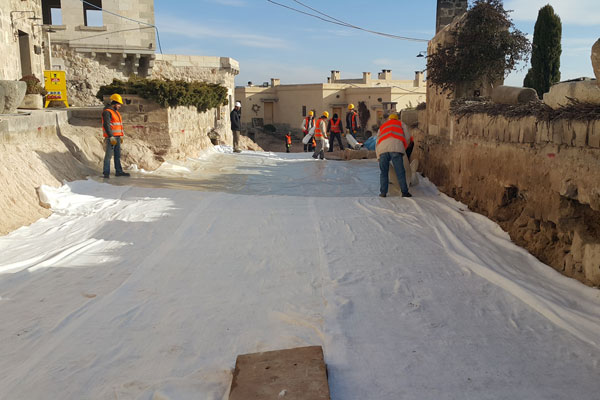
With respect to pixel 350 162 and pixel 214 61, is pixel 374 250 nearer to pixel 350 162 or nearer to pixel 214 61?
pixel 350 162

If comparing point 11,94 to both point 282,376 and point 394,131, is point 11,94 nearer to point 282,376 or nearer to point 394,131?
point 394,131

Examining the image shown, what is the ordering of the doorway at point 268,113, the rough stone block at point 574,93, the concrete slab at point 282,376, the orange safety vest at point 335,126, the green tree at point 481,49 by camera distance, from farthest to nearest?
1. the doorway at point 268,113
2. the orange safety vest at point 335,126
3. the green tree at point 481,49
4. the rough stone block at point 574,93
5. the concrete slab at point 282,376

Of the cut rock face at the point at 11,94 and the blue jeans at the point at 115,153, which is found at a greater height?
the cut rock face at the point at 11,94

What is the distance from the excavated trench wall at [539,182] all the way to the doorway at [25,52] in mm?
13633

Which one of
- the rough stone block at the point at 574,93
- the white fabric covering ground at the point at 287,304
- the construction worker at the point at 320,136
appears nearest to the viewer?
the white fabric covering ground at the point at 287,304

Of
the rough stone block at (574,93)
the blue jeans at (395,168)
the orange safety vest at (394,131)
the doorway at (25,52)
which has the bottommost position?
the blue jeans at (395,168)

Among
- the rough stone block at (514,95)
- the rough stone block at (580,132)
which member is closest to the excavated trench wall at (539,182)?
the rough stone block at (580,132)

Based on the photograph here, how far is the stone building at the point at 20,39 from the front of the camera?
1335 centimetres

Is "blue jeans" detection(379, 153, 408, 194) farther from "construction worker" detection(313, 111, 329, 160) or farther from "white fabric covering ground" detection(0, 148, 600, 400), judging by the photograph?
"construction worker" detection(313, 111, 329, 160)

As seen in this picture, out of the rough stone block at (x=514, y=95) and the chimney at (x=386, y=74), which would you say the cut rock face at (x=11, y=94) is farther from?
the chimney at (x=386, y=74)

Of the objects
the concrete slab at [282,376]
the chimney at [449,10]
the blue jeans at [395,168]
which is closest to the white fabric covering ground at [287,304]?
the concrete slab at [282,376]

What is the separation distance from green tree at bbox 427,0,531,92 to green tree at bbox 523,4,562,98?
11.2m

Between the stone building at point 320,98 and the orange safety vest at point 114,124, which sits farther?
the stone building at point 320,98

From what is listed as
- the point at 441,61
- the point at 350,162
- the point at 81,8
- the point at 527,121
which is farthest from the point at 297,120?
the point at 527,121
